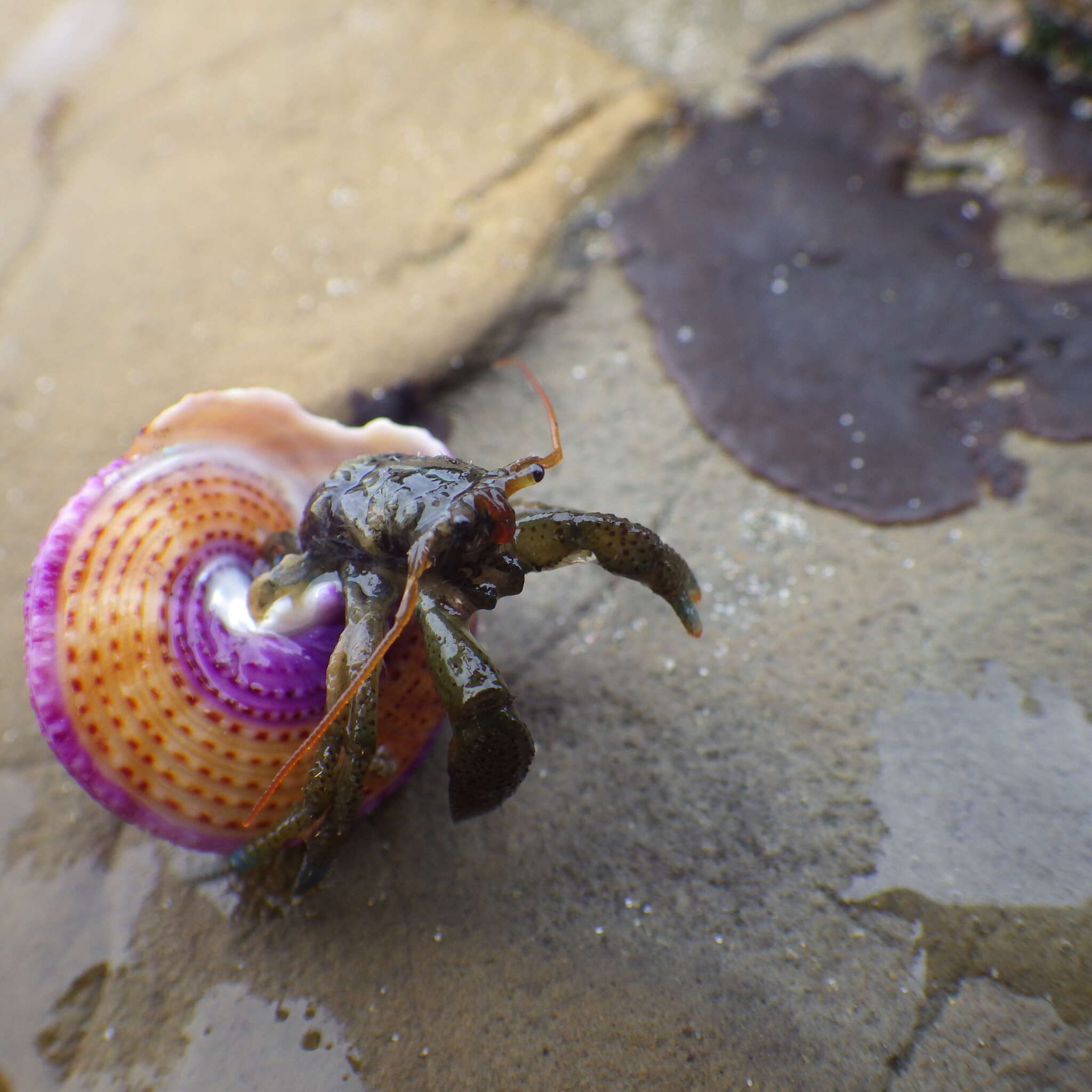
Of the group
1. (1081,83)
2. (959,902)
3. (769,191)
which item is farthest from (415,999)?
(1081,83)

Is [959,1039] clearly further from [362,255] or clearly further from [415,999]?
[362,255]

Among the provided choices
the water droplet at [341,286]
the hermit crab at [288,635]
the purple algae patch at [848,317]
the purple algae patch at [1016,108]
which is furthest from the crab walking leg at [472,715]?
the purple algae patch at [1016,108]

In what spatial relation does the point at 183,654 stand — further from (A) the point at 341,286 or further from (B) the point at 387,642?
(A) the point at 341,286

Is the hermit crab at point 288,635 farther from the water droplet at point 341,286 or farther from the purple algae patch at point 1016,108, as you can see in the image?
the purple algae patch at point 1016,108

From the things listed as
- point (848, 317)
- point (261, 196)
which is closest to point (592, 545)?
point (848, 317)

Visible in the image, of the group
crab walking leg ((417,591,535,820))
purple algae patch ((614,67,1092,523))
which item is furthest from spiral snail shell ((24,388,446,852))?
purple algae patch ((614,67,1092,523))

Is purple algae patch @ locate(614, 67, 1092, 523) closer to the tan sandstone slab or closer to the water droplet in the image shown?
the tan sandstone slab
